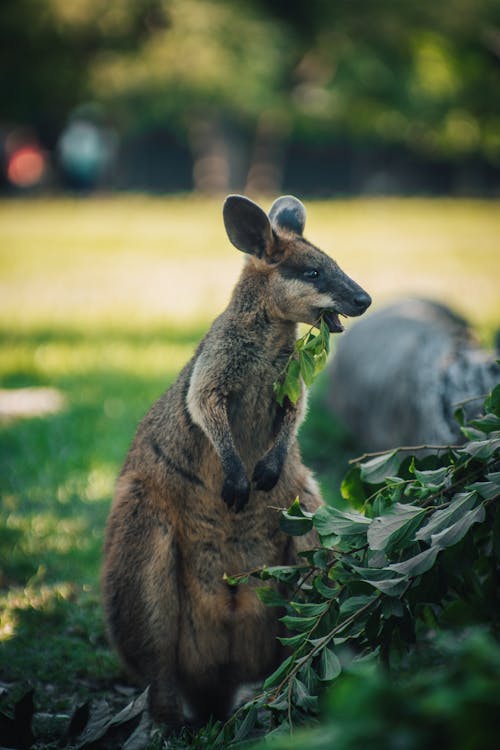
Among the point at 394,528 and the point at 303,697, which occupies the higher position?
the point at 394,528

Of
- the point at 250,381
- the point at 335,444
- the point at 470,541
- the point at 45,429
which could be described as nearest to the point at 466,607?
the point at 470,541

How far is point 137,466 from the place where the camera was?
2.90 meters

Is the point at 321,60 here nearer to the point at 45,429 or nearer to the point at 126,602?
the point at 45,429

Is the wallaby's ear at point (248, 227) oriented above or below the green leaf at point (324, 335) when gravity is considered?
above

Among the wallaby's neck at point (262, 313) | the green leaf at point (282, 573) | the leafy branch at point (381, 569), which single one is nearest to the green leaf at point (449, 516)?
the leafy branch at point (381, 569)

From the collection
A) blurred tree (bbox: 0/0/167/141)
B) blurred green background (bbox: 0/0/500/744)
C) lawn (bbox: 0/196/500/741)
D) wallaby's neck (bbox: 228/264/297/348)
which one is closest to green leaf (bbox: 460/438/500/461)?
wallaby's neck (bbox: 228/264/297/348)

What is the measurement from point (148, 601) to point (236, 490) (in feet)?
1.43

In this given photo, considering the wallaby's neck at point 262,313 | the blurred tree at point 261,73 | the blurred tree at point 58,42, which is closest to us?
the wallaby's neck at point 262,313

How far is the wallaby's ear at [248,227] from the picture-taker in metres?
2.89

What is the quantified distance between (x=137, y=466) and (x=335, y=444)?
277 centimetres

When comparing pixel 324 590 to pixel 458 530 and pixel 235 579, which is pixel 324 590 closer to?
pixel 235 579

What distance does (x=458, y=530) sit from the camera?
2.11 meters

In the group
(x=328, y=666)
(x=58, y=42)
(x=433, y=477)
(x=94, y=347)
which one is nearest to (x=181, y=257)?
(x=94, y=347)

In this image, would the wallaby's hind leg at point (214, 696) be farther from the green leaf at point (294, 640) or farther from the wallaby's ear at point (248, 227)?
the wallaby's ear at point (248, 227)
